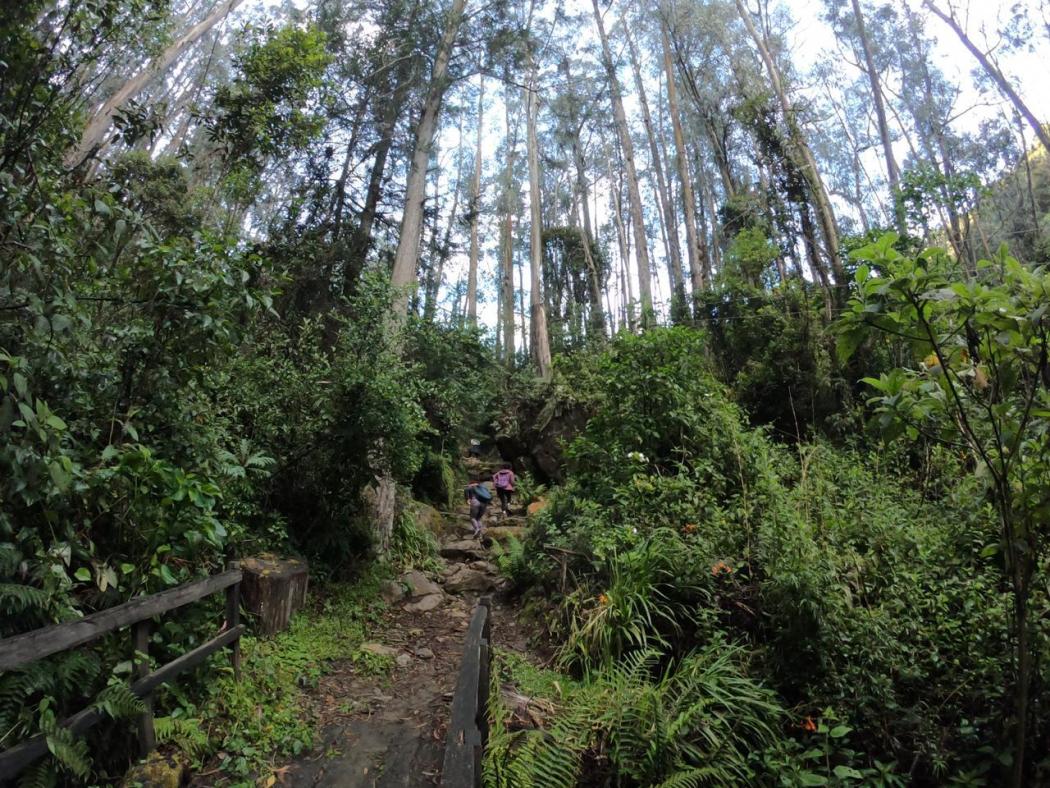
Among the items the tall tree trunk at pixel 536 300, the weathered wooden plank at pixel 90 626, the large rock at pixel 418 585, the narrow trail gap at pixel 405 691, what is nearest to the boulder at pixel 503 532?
the narrow trail gap at pixel 405 691

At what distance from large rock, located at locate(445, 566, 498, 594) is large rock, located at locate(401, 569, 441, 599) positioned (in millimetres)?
265

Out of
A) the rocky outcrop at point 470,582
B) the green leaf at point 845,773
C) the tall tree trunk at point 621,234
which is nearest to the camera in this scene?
A: the green leaf at point 845,773

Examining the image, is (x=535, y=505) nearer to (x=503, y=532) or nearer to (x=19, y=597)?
(x=503, y=532)

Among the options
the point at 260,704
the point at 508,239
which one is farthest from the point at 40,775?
the point at 508,239

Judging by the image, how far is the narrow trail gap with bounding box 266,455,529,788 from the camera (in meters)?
3.35

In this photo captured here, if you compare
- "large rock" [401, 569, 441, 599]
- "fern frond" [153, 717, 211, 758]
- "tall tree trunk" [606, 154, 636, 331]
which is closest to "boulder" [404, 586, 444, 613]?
"large rock" [401, 569, 441, 599]

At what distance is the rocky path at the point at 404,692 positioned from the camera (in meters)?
3.35

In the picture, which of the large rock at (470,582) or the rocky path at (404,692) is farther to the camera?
the large rock at (470,582)

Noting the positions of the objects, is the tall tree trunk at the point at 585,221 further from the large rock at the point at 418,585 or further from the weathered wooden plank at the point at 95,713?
the weathered wooden plank at the point at 95,713

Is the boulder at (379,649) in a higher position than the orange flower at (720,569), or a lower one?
lower

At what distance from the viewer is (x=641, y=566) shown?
466 cm

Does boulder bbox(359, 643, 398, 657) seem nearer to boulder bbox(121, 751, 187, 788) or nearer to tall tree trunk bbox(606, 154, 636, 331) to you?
boulder bbox(121, 751, 187, 788)

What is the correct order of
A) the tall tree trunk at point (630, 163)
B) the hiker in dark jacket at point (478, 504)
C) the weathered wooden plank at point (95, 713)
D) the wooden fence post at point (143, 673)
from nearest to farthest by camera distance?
the weathered wooden plank at point (95, 713) → the wooden fence post at point (143, 673) → the hiker in dark jacket at point (478, 504) → the tall tree trunk at point (630, 163)

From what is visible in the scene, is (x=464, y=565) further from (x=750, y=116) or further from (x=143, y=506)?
(x=750, y=116)
